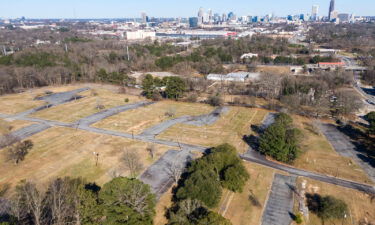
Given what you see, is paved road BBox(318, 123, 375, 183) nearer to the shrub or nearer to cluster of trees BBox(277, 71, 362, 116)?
cluster of trees BBox(277, 71, 362, 116)

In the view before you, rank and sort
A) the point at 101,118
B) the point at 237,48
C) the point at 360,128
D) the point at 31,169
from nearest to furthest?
1. the point at 31,169
2. the point at 360,128
3. the point at 101,118
4. the point at 237,48

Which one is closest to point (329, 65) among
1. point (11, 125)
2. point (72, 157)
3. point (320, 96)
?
point (320, 96)

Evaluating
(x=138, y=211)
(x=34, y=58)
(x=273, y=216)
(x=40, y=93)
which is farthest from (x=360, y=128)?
(x=34, y=58)

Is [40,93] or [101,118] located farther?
[40,93]

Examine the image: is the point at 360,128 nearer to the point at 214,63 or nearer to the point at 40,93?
the point at 214,63

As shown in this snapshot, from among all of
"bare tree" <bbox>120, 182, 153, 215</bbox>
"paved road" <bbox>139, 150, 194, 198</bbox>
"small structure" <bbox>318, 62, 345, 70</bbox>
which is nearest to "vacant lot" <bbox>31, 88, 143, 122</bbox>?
"paved road" <bbox>139, 150, 194, 198</bbox>

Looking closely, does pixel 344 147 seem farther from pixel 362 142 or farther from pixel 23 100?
pixel 23 100

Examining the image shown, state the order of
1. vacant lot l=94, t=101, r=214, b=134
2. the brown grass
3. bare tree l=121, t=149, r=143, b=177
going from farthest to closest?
the brown grass
vacant lot l=94, t=101, r=214, b=134
bare tree l=121, t=149, r=143, b=177

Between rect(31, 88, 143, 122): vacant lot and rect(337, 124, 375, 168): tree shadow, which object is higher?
rect(31, 88, 143, 122): vacant lot
